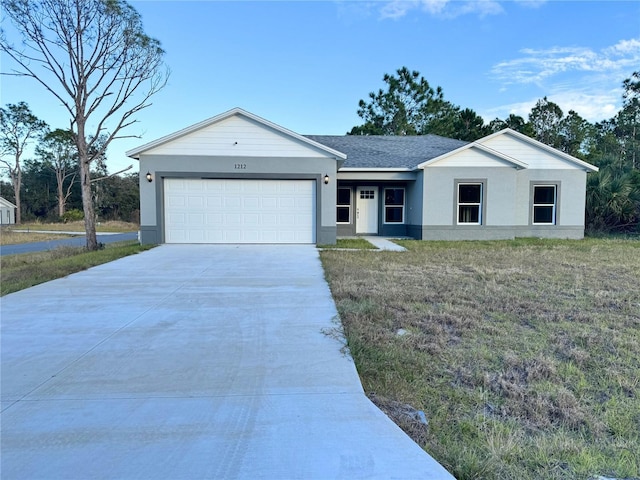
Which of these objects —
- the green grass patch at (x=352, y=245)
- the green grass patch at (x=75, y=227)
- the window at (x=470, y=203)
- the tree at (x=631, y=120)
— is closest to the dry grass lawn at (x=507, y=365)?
the green grass patch at (x=352, y=245)

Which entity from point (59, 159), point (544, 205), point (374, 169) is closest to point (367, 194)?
point (374, 169)

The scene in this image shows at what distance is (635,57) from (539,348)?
31392 mm

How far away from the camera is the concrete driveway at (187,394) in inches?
86.8


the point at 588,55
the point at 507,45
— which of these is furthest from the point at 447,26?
the point at 588,55

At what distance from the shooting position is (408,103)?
34781 millimetres

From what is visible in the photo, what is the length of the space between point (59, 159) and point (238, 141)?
4818 centimetres

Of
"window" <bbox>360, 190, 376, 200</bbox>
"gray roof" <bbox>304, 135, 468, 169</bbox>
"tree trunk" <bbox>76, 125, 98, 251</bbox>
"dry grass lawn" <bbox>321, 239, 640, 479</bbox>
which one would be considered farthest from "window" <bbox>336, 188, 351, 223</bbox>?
"tree trunk" <bbox>76, 125, 98, 251</bbox>

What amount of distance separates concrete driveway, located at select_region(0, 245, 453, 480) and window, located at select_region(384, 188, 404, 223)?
12.0 metres

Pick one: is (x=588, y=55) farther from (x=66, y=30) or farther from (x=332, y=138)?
(x=66, y=30)

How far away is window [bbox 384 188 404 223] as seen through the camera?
17.3 meters

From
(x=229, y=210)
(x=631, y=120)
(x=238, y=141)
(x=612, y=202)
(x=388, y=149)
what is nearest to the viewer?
(x=238, y=141)

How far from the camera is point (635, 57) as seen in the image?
2545cm

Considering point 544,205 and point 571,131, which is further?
point 571,131

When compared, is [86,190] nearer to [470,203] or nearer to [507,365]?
[507,365]
